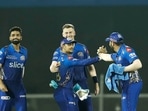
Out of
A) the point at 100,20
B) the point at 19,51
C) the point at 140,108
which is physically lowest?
the point at 140,108

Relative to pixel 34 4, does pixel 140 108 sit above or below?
below

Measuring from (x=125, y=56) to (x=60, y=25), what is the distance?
16.1 feet

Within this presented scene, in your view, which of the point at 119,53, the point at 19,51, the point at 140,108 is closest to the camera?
the point at 119,53

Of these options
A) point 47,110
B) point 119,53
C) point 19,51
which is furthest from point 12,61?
point 47,110

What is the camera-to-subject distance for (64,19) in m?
14.1

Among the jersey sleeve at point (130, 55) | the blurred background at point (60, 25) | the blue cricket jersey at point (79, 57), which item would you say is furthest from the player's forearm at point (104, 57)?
the blurred background at point (60, 25)

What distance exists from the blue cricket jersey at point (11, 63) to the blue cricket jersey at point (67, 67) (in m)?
0.63

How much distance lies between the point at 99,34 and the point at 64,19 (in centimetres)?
78

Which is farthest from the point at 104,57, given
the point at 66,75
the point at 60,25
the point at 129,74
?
the point at 60,25

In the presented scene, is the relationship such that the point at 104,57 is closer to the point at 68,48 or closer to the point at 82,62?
the point at 82,62

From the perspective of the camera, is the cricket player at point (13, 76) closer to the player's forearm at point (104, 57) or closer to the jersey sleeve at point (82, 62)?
the jersey sleeve at point (82, 62)

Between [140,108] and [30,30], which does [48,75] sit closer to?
Answer: [30,30]

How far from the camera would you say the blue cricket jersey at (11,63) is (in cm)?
984

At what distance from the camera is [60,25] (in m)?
14.1
